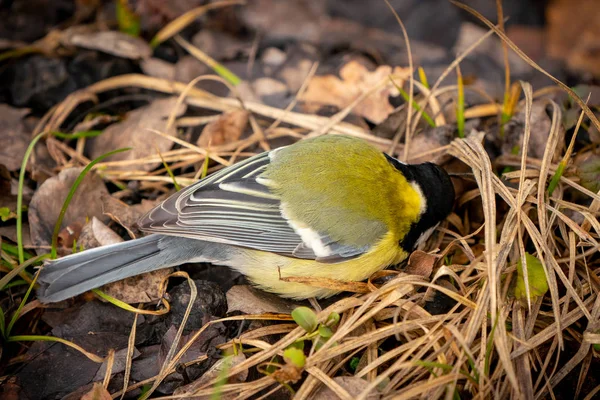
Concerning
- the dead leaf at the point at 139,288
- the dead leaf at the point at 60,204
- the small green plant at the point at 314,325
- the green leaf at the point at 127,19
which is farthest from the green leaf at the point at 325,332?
the green leaf at the point at 127,19

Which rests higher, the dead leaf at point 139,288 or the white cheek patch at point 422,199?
the white cheek patch at point 422,199

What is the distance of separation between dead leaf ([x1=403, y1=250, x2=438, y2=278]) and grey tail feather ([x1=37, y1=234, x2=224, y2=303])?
0.90 meters

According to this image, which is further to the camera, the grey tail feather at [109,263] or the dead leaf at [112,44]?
the dead leaf at [112,44]

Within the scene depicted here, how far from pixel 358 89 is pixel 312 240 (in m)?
1.27

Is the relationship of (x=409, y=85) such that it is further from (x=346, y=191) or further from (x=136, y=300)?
(x=136, y=300)

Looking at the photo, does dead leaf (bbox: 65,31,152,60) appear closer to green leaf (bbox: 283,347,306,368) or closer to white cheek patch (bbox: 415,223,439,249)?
white cheek patch (bbox: 415,223,439,249)

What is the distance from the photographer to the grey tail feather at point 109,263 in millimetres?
2260

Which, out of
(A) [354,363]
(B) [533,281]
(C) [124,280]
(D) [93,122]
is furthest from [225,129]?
(B) [533,281]

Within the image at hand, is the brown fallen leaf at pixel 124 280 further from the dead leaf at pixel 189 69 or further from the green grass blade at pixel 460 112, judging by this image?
the green grass blade at pixel 460 112

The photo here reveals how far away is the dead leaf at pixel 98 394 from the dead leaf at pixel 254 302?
55 centimetres

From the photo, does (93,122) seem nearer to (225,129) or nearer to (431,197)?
(225,129)

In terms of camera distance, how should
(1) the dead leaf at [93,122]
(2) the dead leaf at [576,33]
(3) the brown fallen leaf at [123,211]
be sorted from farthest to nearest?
(2) the dead leaf at [576,33] → (1) the dead leaf at [93,122] → (3) the brown fallen leaf at [123,211]

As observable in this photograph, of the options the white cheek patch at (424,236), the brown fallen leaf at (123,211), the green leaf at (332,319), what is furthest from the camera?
the brown fallen leaf at (123,211)

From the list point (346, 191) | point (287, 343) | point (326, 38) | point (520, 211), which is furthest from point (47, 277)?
point (326, 38)
